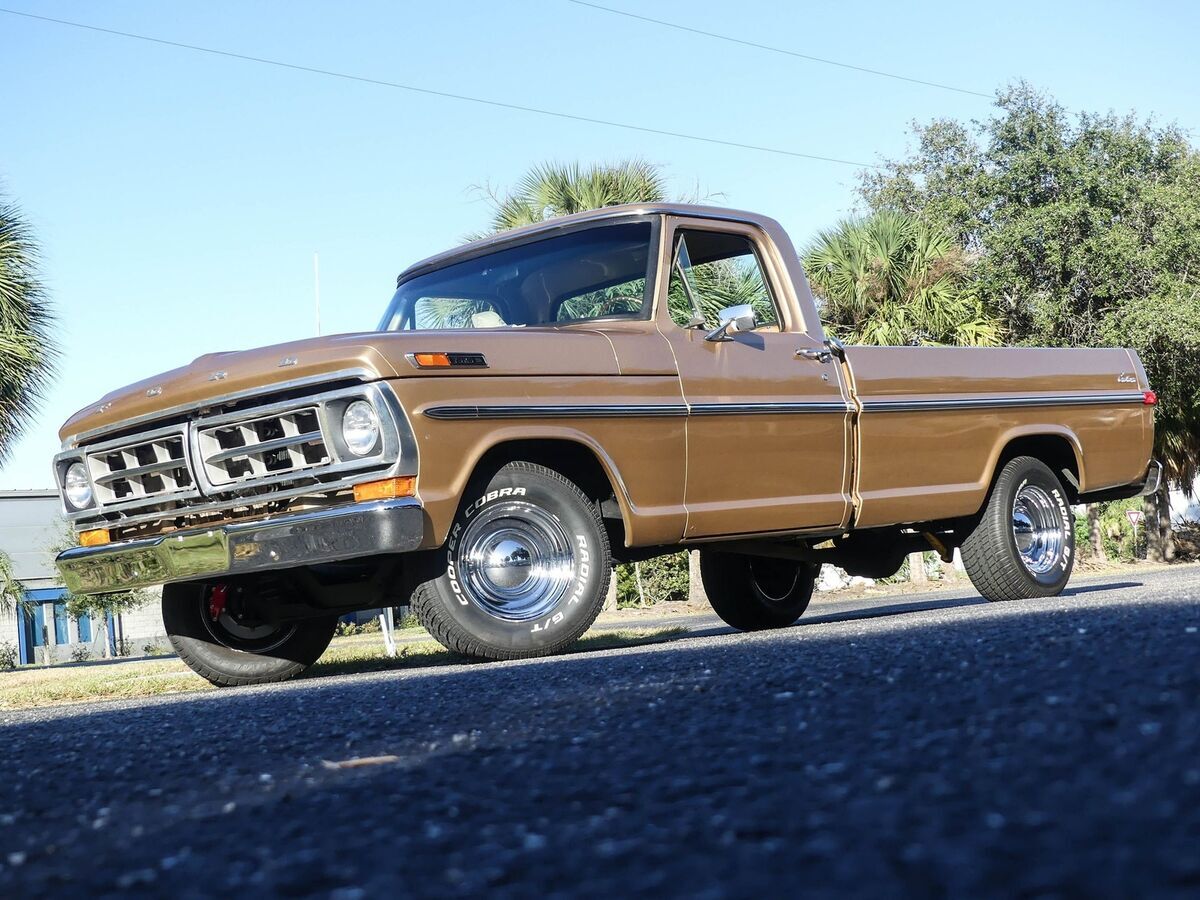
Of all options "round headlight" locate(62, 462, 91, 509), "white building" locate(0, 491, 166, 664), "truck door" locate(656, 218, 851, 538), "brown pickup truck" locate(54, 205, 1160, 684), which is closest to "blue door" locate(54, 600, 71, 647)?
"white building" locate(0, 491, 166, 664)

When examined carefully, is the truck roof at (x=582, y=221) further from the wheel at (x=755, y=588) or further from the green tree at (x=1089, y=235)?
the green tree at (x=1089, y=235)

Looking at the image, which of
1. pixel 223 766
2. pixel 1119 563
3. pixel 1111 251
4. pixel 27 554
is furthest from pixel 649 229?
pixel 27 554

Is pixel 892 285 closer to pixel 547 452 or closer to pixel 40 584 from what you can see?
pixel 547 452

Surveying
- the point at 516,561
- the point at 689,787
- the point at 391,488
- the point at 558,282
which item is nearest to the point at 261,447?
the point at 391,488

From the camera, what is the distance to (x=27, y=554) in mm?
35938

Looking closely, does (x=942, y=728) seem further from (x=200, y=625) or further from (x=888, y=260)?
(x=888, y=260)

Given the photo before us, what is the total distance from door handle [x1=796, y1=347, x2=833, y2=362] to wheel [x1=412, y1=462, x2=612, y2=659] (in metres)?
1.53

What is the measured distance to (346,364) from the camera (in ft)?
17.1

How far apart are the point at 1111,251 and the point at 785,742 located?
21.0 metres

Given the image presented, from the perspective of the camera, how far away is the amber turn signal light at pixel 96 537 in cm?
614

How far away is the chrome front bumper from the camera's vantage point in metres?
5.07

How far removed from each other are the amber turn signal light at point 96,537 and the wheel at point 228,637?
0.39 meters

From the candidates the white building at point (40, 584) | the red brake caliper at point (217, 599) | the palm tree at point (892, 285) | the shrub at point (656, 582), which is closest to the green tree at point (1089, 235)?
the palm tree at point (892, 285)

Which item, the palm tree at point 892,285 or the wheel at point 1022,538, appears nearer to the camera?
the wheel at point 1022,538
